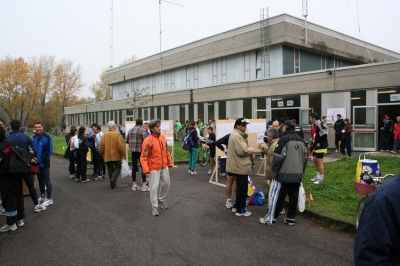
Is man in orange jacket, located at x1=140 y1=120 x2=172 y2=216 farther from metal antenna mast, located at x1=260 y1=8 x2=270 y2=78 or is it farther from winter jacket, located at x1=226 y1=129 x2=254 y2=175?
metal antenna mast, located at x1=260 y1=8 x2=270 y2=78

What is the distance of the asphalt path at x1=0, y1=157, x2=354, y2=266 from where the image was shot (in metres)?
4.66

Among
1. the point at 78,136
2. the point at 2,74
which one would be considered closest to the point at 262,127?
the point at 78,136

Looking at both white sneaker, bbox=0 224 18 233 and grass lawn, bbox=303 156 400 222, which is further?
grass lawn, bbox=303 156 400 222

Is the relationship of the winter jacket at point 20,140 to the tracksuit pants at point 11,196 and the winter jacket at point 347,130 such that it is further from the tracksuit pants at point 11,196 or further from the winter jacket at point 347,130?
the winter jacket at point 347,130

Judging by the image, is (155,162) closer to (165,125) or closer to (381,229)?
(381,229)

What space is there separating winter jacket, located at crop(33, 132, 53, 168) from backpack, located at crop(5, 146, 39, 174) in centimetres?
117

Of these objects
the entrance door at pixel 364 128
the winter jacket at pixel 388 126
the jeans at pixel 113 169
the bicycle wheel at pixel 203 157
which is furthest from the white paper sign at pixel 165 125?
the winter jacket at pixel 388 126

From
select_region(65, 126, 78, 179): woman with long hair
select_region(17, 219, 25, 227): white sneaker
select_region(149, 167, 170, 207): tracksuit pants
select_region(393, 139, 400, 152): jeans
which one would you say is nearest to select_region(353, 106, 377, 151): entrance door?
select_region(393, 139, 400, 152): jeans

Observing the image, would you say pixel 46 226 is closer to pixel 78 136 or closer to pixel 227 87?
pixel 78 136

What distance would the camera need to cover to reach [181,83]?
125ft

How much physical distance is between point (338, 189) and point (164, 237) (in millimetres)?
5474

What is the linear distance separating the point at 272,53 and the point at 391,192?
26.8m

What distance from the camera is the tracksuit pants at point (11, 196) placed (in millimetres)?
5957

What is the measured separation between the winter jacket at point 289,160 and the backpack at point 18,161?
4.90m
